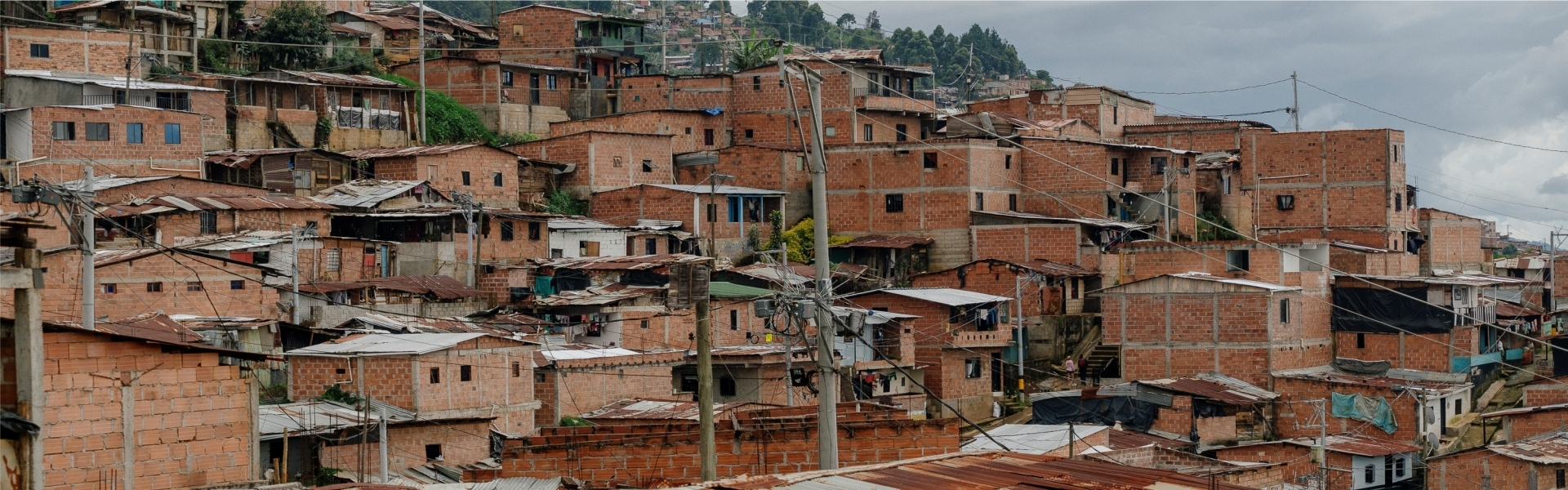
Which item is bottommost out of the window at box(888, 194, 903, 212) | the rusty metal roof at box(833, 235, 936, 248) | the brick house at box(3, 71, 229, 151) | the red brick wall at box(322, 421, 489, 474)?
the red brick wall at box(322, 421, 489, 474)

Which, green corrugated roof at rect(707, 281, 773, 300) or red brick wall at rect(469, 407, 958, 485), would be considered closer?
red brick wall at rect(469, 407, 958, 485)

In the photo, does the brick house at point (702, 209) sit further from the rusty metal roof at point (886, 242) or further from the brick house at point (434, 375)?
the brick house at point (434, 375)

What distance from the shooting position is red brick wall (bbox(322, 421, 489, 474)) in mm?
25578

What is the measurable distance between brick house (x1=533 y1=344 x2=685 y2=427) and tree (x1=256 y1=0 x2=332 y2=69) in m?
20.0

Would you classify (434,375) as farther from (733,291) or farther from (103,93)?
(103,93)

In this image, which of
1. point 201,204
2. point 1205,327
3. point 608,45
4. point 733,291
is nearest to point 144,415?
A: point 201,204

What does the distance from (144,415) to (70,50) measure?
2710 cm

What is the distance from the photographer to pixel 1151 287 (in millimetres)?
39750

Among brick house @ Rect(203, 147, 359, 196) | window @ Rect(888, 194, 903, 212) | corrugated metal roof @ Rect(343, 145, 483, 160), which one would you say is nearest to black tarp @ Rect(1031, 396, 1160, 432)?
window @ Rect(888, 194, 903, 212)

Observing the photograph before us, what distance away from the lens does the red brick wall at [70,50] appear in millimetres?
42312

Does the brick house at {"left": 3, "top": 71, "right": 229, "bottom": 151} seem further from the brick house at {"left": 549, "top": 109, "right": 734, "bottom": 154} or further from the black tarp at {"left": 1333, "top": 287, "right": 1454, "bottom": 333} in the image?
the black tarp at {"left": 1333, "top": 287, "right": 1454, "bottom": 333}

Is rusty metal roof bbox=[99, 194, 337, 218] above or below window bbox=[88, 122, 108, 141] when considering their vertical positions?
below

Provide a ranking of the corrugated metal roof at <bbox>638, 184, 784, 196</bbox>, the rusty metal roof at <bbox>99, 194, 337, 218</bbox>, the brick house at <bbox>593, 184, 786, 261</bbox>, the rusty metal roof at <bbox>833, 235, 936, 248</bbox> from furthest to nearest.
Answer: the rusty metal roof at <bbox>833, 235, 936, 248</bbox>, the corrugated metal roof at <bbox>638, 184, 784, 196</bbox>, the brick house at <bbox>593, 184, 786, 261</bbox>, the rusty metal roof at <bbox>99, 194, 337, 218</bbox>

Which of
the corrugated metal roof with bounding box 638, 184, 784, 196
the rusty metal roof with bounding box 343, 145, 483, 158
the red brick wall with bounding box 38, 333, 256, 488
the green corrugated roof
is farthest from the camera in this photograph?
the corrugated metal roof with bounding box 638, 184, 784, 196
